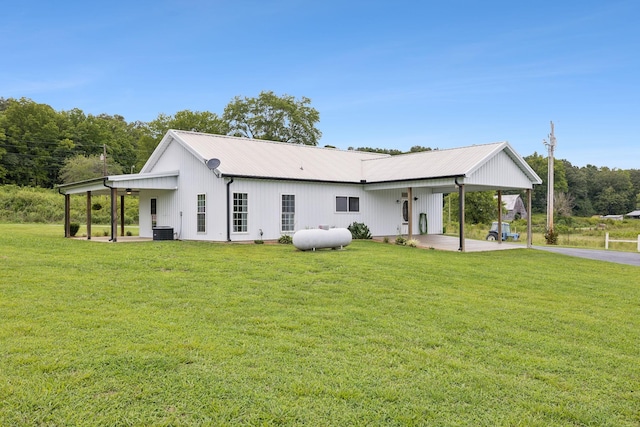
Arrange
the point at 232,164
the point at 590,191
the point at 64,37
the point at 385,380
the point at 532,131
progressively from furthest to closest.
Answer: the point at 590,191, the point at 532,131, the point at 64,37, the point at 232,164, the point at 385,380

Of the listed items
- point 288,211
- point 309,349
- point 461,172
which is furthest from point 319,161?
point 309,349

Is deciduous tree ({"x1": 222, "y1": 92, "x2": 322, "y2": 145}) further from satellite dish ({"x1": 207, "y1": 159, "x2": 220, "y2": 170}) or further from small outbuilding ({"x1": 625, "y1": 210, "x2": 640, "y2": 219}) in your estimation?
small outbuilding ({"x1": 625, "y1": 210, "x2": 640, "y2": 219})

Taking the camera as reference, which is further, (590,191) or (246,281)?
(590,191)

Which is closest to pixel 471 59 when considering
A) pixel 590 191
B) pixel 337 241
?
pixel 337 241

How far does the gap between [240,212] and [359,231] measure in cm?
622

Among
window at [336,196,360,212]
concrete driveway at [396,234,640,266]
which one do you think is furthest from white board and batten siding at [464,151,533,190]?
window at [336,196,360,212]

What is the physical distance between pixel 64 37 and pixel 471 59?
18904 mm

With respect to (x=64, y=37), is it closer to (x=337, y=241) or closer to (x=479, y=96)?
(x=337, y=241)

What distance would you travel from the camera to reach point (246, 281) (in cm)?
994

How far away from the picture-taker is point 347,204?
22969 millimetres

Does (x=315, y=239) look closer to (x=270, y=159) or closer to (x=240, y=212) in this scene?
(x=240, y=212)

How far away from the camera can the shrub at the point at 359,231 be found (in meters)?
22.6

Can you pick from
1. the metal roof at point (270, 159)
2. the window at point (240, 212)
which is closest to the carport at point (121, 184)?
the metal roof at point (270, 159)

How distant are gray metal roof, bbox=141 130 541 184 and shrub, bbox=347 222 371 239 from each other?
2.18 metres
